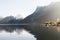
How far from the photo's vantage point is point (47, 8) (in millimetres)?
195250

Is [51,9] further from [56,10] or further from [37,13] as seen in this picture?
[37,13]

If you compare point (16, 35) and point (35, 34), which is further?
point (35, 34)

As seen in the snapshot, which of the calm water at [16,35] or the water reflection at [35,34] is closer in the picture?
the water reflection at [35,34]

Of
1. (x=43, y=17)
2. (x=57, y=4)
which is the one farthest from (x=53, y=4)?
(x=43, y=17)

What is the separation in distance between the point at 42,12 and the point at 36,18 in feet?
34.4

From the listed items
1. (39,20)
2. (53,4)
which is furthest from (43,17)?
(53,4)

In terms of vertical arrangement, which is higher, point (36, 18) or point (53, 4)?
point (53, 4)

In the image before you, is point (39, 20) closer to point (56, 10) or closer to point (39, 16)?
point (39, 16)

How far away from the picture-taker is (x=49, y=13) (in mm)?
182750

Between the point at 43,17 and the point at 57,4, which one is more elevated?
the point at 57,4

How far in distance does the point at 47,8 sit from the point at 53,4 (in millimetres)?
10916

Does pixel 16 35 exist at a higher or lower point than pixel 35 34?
lower

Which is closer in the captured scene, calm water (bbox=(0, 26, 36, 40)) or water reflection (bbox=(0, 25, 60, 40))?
water reflection (bbox=(0, 25, 60, 40))

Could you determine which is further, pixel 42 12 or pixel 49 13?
pixel 42 12
